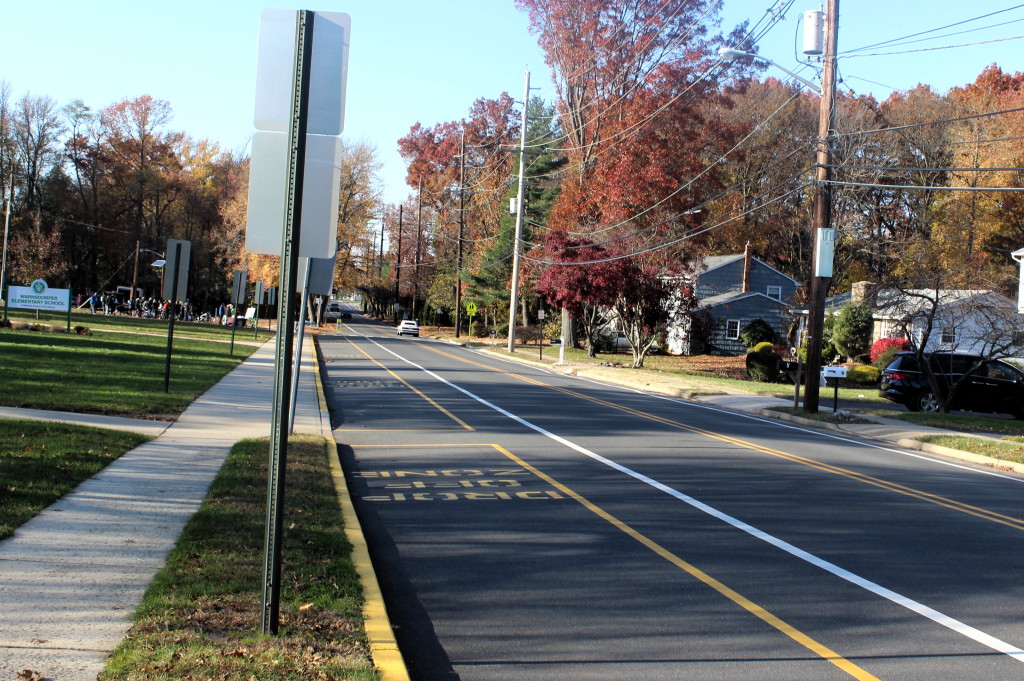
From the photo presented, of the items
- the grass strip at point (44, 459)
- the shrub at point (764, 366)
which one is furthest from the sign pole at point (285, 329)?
the shrub at point (764, 366)

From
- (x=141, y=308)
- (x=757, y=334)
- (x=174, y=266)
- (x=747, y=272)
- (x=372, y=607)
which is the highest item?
(x=747, y=272)

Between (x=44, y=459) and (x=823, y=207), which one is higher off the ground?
(x=823, y=207)

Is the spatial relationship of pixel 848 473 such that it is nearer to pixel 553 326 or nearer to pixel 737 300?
pixel 737 300

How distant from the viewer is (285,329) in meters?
4.80

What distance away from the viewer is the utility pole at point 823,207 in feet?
69.6

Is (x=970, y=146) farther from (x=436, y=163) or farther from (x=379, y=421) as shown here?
(x=436, y=163)

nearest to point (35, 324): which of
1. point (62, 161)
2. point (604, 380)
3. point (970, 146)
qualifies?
point (604, 380)

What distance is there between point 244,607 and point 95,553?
70.0 inches

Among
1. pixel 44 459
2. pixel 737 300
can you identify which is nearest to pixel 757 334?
pixel 737 300

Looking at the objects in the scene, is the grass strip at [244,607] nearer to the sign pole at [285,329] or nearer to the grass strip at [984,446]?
the sign pole at [285,329]

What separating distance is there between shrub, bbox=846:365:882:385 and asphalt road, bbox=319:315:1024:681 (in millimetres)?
24731

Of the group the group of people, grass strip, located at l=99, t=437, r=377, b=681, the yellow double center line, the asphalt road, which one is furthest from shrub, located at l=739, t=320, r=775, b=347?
grass strip, located at l=99, t=437, r=377, b=681

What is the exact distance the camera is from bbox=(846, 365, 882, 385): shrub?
1516 inches

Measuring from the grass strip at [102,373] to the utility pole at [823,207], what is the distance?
14.3 metres
